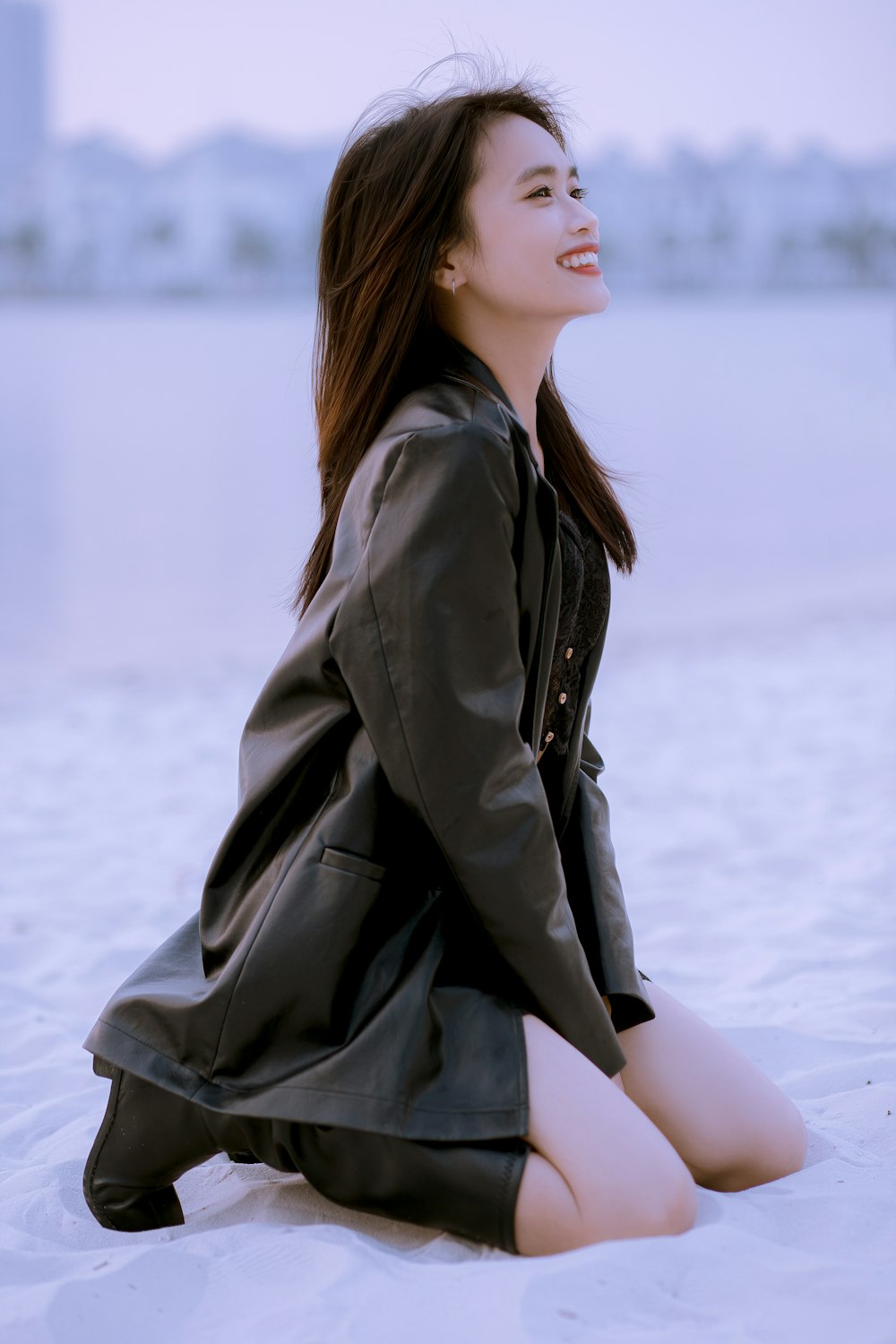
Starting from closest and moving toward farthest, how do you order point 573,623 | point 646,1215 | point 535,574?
point 646,1215
point 535,574
point 573,623

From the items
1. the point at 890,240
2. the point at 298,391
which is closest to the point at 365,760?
the point at 298,391

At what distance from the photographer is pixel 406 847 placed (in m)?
1.75

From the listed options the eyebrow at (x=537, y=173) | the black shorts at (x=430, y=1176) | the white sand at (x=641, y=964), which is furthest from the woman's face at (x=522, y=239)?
the white sand at (x=641, y=964)

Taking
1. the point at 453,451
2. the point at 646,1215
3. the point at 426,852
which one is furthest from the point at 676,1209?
the point at 453,451

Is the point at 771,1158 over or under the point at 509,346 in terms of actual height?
under

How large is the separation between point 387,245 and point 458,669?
628mm

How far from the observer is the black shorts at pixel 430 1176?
163 centimetres

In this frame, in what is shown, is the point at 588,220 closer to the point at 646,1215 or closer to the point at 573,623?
the point at 573,623

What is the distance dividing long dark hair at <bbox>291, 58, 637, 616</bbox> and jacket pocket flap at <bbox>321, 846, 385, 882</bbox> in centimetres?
48

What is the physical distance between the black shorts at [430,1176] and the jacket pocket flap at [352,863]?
0.30 metres

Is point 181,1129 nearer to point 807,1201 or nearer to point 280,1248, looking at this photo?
point 280,1248

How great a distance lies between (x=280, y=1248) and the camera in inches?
63.9

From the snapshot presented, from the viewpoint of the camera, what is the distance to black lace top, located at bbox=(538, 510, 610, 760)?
1.96 metres

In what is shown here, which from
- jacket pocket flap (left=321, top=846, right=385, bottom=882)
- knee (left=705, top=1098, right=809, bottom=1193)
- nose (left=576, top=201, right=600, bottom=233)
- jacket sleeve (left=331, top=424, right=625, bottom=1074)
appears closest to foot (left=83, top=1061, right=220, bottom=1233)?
jacket pocket flap (left=321, top=846, right=385, bottom=882)
